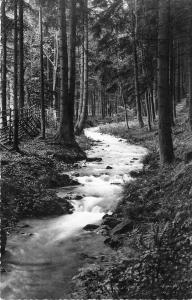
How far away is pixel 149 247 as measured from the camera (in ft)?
23.4

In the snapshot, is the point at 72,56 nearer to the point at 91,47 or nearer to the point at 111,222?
Result: the point at 111,222

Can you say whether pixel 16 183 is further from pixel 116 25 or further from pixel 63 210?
pixel 116 25

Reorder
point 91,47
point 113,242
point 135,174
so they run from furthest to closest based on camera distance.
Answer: point 91,47 < point 135,174 < point 113,242

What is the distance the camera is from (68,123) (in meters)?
19.5

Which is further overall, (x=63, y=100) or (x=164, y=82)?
(x=63, y=100)

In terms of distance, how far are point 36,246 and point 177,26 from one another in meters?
15.1

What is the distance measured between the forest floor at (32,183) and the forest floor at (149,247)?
1.80 meters

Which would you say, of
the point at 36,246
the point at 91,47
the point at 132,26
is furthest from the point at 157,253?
the point at 91,47

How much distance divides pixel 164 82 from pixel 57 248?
6.32 m

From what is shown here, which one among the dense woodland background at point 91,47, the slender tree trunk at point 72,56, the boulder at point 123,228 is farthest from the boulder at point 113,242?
the slender tree trunk at point 72,56

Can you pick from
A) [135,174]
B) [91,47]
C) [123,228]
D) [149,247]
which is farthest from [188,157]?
[91,47]

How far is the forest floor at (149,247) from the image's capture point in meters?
6.04

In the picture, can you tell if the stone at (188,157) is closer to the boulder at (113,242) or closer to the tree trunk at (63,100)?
the boulder at (113,242)

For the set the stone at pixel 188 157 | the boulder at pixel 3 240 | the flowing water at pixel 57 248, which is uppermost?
the stone at pixel 188 157
